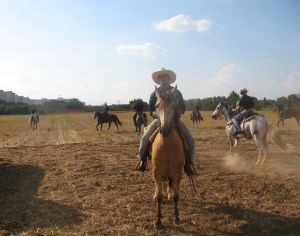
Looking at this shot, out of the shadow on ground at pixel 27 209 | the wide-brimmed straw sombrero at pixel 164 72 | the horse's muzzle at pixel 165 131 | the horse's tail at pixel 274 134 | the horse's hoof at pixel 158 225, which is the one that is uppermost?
the wide-brimmed straw sombrero at pixel 164 72

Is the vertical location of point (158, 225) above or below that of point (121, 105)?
below

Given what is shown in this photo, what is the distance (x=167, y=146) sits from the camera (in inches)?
311

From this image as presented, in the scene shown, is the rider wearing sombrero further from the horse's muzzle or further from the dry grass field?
the dry grass field

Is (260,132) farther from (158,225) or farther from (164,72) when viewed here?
(158,225)

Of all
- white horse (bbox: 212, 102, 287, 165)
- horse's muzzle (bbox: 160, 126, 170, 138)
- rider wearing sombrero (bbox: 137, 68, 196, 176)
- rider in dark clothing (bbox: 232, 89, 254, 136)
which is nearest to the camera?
horse's muzzle (bbox: 160, 126, 170, 138)

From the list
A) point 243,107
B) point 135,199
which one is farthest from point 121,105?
point 135,199

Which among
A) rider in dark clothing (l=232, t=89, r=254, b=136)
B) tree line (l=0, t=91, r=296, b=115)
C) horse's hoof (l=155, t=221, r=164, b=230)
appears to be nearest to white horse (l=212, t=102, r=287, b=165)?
rider in dark clothing (l=232, t=89, r=254, b=136)

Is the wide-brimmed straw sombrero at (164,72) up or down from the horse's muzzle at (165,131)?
up

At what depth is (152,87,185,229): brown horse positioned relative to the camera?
7.67 meters

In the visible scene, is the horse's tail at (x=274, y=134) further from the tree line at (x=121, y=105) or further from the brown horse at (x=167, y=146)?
the tree line at (x=121, y=105)

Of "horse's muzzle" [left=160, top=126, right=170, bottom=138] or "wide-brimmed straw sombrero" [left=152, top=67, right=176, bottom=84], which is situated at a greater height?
"wide-brimmed straw sombrero" [left=152, top=67, right=176, bottom=84]

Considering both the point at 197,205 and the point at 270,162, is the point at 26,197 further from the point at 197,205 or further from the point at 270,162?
the point at 270,162

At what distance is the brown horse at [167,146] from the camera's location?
767cm

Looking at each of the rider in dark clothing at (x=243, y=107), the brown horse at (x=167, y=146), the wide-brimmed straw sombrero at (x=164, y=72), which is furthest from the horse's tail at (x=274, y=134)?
the brown horse at (x=167, y=146)
